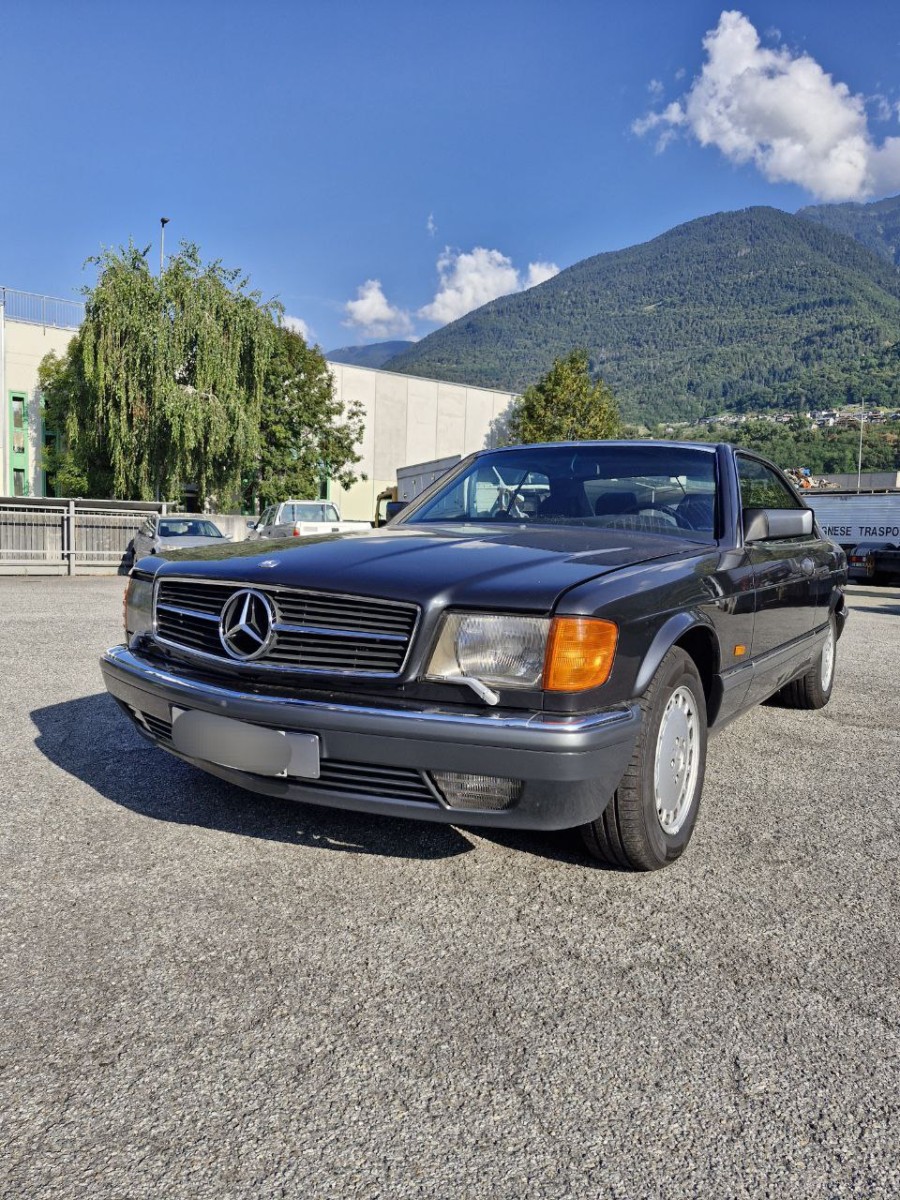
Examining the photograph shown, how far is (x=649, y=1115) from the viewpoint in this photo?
1.61 meters

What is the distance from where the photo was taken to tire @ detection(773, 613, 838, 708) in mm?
5141

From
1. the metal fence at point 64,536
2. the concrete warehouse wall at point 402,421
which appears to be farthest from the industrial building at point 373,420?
the metal fence at point 64,536

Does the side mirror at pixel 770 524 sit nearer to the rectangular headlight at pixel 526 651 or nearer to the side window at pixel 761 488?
the side window at pixel 761 488

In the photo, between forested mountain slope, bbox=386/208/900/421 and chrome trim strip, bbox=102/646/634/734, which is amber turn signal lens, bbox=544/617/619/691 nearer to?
chrome trim strip, bbox=102/646/634/734

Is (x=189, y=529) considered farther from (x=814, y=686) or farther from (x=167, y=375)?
(x=814, y=686)

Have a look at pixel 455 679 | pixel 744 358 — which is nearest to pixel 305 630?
pixel 455 679

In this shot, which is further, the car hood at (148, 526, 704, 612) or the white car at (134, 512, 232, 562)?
the white car at (134, 512, 232, 562)

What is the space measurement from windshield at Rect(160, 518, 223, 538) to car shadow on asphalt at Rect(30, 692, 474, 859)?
47.9 feet

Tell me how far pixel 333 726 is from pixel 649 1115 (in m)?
1.22

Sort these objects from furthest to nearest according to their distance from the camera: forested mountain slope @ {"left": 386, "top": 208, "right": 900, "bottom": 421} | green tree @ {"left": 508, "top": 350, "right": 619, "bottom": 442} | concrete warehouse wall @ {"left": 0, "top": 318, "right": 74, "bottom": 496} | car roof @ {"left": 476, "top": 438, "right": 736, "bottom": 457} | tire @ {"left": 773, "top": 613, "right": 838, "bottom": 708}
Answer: forested mountain slope @ {"left": 386, "top": 208, "right": 900, "bottom": 421} < green tree @ {"left": 508, "top": 350, "right": 619, "bottom": 442} < concrete warehouse wall @ {"left": 0, "top": 318, "right": 74, "bottom": 496} < tire @ {"left": 773, "top": 613, "right": 838, "bottom": 708} < car roof @ {"left": 476, "top": 438, "right": 736, "bottom": 457}

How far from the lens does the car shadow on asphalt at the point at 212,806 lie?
292cm

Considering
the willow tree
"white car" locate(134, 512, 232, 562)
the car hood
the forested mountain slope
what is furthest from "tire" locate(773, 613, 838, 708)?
the forested mountain slope

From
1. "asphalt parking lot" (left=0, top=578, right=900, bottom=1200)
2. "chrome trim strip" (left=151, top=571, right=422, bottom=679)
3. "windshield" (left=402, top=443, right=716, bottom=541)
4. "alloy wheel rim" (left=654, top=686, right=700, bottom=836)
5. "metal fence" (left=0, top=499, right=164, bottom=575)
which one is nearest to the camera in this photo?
"asphalt parking lot" (left=0, top=578, right=900, bottom=1200)

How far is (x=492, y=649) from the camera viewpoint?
2338 mm
